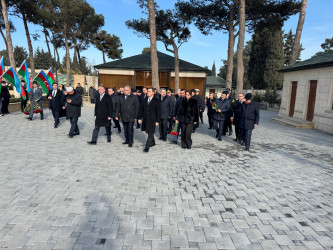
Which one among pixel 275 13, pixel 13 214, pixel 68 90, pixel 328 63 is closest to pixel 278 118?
pixel 328 63

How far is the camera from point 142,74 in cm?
2603

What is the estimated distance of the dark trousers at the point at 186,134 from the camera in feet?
23.9

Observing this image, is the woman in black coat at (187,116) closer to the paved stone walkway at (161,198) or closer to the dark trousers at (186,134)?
the dark trousers at (186,134)

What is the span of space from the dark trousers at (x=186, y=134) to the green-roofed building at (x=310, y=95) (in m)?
8.45

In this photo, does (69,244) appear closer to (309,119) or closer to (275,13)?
(309,119)

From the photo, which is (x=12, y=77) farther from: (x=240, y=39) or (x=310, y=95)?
(x=310, y=95)

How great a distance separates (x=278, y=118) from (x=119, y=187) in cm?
1428

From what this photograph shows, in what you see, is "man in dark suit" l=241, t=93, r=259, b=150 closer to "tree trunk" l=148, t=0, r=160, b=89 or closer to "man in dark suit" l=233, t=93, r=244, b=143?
"man in dark suit" l=233, t=93, r=244, b=143

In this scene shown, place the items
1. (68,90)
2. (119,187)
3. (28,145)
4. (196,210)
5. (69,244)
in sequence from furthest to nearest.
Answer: (68,90), (28,145), (119,187), (196,210), (69,244)

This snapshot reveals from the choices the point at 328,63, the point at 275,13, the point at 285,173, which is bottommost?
the point at 285,173

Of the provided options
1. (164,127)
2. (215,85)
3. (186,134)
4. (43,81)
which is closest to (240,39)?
(164,127)

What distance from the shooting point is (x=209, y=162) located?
19.6 feet

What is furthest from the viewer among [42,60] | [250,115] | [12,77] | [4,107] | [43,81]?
[42,60]

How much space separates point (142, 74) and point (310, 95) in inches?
703
